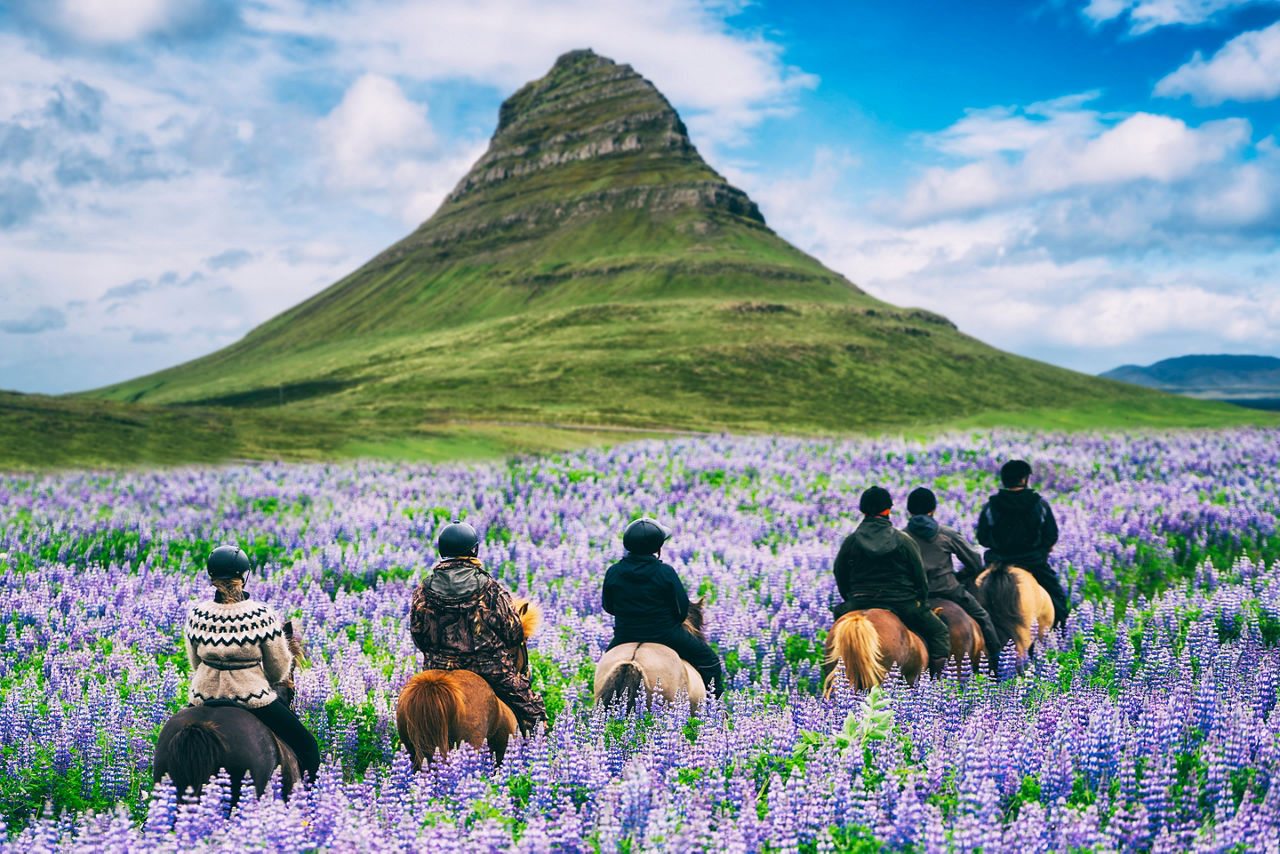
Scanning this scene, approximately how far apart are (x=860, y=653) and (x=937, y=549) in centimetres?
193

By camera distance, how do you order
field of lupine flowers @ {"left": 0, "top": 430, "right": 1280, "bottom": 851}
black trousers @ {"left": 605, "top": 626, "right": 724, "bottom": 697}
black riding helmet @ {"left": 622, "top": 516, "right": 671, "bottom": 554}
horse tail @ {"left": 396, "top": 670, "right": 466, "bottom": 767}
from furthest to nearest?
1. black trousers @ {"left": 605, "top": 626, "right": 724, "bottom": 697}
2. black riding helmet @ {"left": 622, "top": 516, "right": 671, "bottom": 554}
3. horse tail @ {"left": 396, "top": 670, "right": 466, "bottom": 767}
4. field of lupine flowers @ {"left": 0, "top": 430, "right": 1280, "bottom": 851}

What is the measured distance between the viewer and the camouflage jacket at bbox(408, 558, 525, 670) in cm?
742

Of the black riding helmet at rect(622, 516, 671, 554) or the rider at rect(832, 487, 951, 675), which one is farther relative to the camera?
the rider at rect(832, 487, 951, 675)

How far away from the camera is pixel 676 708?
739 centimetres

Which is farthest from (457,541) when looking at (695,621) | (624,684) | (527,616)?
(695,621)

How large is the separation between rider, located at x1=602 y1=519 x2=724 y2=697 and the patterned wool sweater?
10.1 ft

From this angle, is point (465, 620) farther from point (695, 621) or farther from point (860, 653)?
point (860, 653)

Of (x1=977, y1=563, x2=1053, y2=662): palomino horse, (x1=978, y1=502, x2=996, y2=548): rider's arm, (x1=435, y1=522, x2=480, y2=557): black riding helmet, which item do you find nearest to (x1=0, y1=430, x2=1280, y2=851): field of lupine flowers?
(x1=977, y1=563, x2=1053, y2=662): palomino horse

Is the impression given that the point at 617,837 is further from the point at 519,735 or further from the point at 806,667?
the point at 806,667

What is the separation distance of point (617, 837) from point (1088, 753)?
3525 millimetres

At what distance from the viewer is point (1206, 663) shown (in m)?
9.03

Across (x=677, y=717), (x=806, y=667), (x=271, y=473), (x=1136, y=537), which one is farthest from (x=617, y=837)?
(x=271, y=473)

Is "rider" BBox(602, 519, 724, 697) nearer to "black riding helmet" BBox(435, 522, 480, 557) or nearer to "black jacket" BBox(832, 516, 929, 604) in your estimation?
"black riding helmet" BBox(435, 522, 480, 557)

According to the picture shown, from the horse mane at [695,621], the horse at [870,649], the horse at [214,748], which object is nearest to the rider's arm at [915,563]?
the horse at [870,649]
